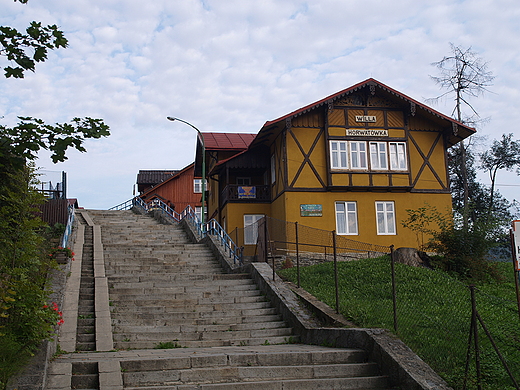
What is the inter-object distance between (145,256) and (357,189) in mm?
10711

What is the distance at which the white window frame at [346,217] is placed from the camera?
25.1 m

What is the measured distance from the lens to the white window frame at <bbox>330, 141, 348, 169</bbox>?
25.6 m

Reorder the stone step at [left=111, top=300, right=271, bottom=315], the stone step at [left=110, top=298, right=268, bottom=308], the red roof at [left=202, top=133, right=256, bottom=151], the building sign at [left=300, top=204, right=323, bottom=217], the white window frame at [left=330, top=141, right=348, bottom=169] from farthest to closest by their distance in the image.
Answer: the red roof at [left=202, top=133, right=256, bottom=151] < the white window frame at [left=330, top=141, right=348, bottom=169] < the building sign at [left=300, top=204, right=323, bottom=217] < the stone step at [left=110, top=298, right=268, bottom=308] < the stone step at [left=111, top=300, right=271, bottom=315]

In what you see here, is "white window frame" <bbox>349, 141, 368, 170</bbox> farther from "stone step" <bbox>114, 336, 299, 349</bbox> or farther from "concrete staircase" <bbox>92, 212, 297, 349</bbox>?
"stone step" <bbox>114, 336, 299, 349</bbox>

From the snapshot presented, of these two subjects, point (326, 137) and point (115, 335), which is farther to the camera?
point (326, 137)

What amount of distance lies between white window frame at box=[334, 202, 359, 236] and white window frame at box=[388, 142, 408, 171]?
9.01 feet

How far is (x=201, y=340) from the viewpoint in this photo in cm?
1077

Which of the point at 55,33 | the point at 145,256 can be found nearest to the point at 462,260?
the point at 145,256

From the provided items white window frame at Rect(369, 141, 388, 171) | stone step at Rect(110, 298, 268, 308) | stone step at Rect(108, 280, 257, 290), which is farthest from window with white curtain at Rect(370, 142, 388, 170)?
stone step at Rect(110, 298, 268, 308)

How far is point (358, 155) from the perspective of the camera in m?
25.8

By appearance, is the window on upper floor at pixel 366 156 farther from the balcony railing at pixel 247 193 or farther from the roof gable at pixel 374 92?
the balcony railing at pixel 247 193

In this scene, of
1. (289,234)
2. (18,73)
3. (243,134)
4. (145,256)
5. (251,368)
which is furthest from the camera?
(243,134)

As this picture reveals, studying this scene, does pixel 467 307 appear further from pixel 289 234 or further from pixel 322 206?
pixel 322 206

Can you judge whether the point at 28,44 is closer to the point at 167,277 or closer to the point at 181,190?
the point at 167,277
